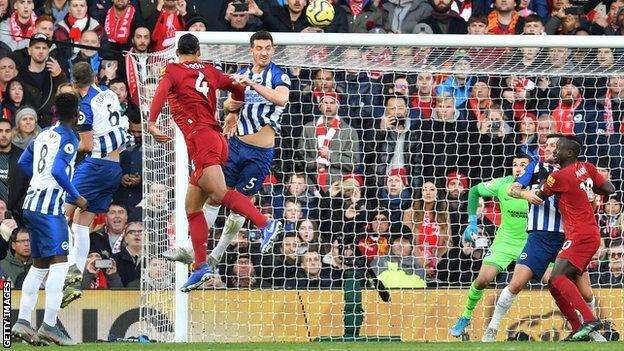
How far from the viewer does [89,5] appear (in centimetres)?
1872

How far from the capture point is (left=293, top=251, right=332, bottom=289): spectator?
16.7 meters

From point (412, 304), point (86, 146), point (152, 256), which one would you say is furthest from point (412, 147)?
point (86, 146)

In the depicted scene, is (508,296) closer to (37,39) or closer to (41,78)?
(37,39)

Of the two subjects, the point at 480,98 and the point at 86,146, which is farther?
the point at 480,98

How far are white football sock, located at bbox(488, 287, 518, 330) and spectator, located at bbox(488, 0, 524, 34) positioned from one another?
4.52 meters

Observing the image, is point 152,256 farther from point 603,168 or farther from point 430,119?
point 603,168

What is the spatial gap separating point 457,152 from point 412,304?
2.22 meters

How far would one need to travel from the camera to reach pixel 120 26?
727 inches

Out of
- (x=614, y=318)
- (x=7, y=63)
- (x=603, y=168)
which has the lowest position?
(x=614, y=318)

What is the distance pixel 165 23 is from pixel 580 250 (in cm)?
661

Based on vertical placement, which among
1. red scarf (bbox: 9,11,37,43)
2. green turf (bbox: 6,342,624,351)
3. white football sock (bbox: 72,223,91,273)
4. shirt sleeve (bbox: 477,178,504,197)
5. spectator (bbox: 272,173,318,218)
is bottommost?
green turf (bbox: 6,342,624,351)

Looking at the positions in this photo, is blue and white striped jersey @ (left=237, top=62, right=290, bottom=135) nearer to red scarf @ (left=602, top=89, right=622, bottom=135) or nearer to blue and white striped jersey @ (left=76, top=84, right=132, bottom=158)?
blue and white striped jersey @ (left=76, top=84, right=132, bottom=158)

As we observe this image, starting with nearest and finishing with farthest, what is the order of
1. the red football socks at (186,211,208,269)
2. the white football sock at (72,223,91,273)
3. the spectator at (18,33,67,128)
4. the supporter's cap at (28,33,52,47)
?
1. the red football socks at (186,211,208,269)
2. the white football sock at (72,223,91,273)
3. the supporter's cap at (28,33,52,47)
4. the spectator at (18,33,67,128)

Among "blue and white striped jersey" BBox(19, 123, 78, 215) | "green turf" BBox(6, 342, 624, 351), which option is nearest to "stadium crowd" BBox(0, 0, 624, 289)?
"green turf" BBox(6, 342, 624, 351)
